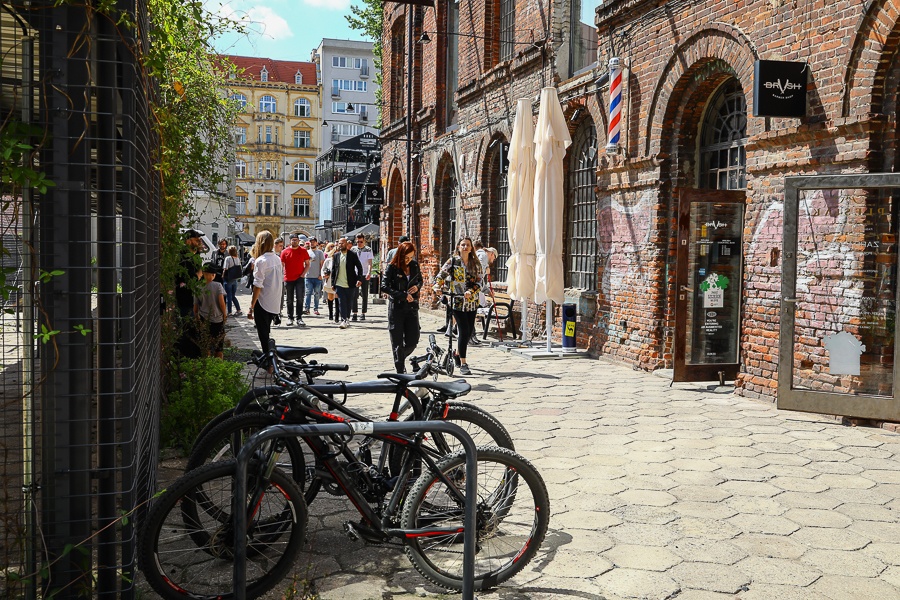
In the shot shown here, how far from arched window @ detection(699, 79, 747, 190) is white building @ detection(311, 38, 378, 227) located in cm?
7901

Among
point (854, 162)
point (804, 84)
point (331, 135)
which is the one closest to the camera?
point (854, 162)

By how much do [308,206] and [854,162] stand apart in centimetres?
8625

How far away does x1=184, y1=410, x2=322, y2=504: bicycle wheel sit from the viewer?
4.45 meters

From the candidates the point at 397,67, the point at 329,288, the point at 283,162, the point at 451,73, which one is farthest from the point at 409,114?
the point at 283,162

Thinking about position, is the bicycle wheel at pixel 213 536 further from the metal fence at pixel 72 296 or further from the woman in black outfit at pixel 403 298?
the woman in black outfit at pixel 403 298

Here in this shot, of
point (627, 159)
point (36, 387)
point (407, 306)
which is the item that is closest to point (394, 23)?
point (627, 159)

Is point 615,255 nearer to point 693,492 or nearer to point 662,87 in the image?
point 662,87

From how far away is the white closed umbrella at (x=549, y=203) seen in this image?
495 inches

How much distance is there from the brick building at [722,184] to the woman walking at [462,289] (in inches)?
86.7

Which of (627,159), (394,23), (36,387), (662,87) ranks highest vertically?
(394,23)

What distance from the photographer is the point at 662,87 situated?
1113 centimetres

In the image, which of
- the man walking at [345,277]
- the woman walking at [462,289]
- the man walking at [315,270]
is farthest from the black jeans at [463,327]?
the man walking at [315,270]

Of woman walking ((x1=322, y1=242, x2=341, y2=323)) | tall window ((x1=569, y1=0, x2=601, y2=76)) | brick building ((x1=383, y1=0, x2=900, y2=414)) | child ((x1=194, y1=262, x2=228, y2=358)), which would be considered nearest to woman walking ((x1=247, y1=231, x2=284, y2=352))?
child ((x1=194, y1=262, x2=228, y2=358))

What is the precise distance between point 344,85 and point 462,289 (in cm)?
8157
